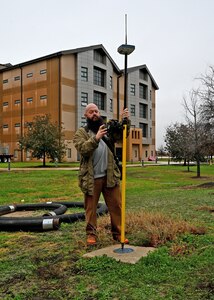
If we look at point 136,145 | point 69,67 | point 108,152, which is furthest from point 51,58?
point 108,152

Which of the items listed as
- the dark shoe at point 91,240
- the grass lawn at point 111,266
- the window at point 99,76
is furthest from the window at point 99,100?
the dark shoe at point 91,240

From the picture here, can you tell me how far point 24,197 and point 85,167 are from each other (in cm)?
820

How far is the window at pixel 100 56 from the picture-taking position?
173 feet

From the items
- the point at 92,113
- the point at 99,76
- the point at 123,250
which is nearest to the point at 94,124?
the point at 92,113

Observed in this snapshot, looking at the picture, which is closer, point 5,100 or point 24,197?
point 24,197

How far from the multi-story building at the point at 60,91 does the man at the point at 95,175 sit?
39.9m

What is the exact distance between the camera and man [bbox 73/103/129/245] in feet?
15.0

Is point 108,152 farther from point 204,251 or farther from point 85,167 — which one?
point 204,251

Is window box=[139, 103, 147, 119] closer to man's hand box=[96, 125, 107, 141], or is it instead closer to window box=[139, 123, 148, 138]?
window box=[139, 123, 148, 138]

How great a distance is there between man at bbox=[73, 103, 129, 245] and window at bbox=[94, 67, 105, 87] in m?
49.6

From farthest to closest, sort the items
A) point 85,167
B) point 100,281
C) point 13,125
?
point 13,125 → point 85,167 → point 100,281

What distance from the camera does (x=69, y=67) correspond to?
160ft

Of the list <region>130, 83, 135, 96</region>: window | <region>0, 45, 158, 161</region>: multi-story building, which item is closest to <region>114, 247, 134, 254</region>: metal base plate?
<region>0, 45, 158, 161</region>: multi-story building

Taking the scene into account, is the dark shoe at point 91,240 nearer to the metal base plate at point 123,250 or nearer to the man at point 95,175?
the man at point 95,175
